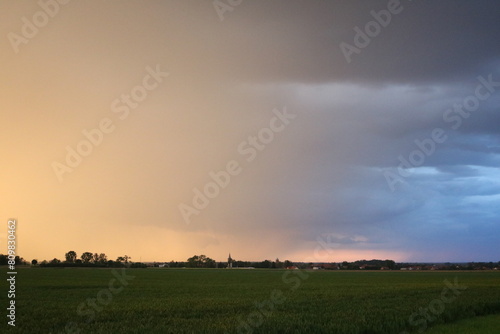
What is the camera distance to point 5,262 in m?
159

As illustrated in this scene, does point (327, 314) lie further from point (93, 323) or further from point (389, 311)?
point (93, 323)

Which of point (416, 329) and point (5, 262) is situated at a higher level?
point (5, 262)

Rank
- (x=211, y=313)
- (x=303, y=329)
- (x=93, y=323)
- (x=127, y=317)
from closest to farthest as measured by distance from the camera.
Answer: (x=303, y=329), (x=93, y=323), (x=127, y=317), (x=211, y=313)

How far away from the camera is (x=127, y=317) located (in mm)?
23219

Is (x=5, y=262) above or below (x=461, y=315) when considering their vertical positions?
above

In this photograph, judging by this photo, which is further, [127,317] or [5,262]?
[5,262]

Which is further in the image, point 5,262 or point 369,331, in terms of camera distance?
point 5,262

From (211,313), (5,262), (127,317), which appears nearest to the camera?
(127,317)

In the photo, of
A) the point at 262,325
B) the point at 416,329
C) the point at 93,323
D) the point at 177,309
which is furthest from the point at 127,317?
the point at 416,329

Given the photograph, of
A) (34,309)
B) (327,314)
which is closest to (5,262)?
(34,309)

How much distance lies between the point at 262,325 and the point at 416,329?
820 cm

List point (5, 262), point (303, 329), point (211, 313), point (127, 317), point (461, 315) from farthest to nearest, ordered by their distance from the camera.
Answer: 1. point (5, 262)
2. point (461, 315)
3. point (211, 313)
4. point (127, 317)
5. point (303, 329)

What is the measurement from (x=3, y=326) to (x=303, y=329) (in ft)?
46.6

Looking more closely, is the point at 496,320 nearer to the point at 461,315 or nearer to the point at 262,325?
the point at 461,315
